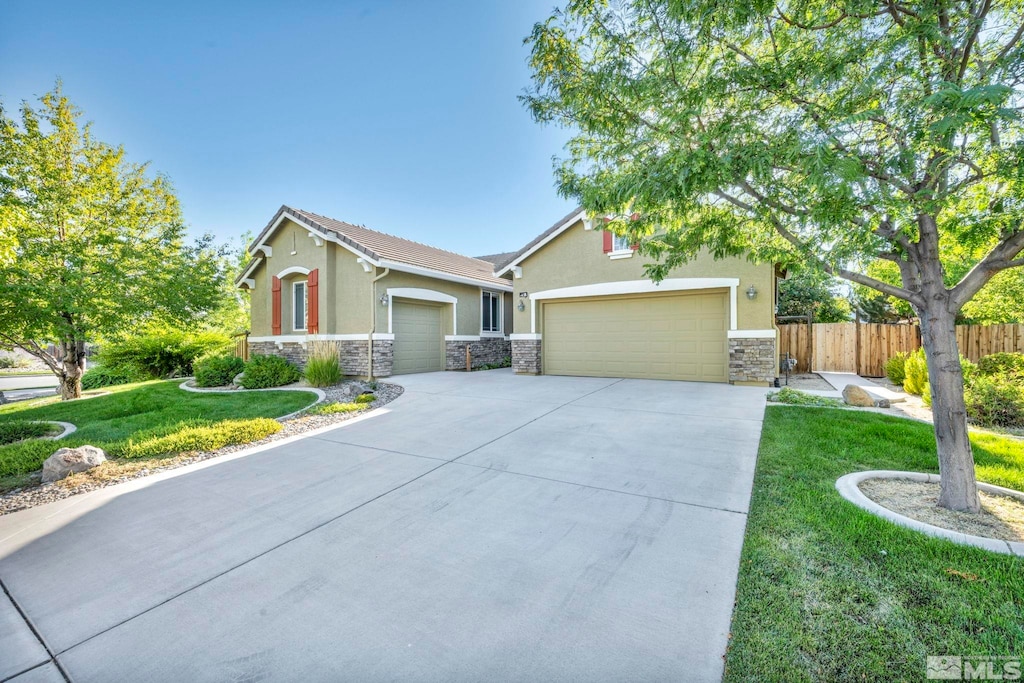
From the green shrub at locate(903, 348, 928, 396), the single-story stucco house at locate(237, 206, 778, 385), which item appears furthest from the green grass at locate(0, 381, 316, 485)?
the green shrub at locate(903, 348, 928, 396)

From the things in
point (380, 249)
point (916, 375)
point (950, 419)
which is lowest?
point (916, 375)

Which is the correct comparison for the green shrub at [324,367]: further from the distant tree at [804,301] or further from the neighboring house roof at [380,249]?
the distant tree at [804,301]

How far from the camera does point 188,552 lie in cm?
295

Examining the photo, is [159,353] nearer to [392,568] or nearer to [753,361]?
[392,568]

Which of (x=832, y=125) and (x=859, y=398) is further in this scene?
(x=859, y=398)

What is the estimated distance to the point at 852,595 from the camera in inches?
90.0

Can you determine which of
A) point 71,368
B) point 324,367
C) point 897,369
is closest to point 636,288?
point 897,369

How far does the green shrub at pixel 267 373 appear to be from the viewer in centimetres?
1150

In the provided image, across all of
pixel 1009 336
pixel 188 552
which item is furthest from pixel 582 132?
pixel 1009 336

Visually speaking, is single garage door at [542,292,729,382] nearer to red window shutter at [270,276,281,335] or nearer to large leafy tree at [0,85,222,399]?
red window shutter at [270,276,281,335]

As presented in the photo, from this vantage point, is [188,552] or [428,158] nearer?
[188,552]

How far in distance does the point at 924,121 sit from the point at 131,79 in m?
13.4

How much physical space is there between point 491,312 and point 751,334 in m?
9.32

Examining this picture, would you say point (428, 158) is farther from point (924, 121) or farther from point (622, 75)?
point (924, 121)
